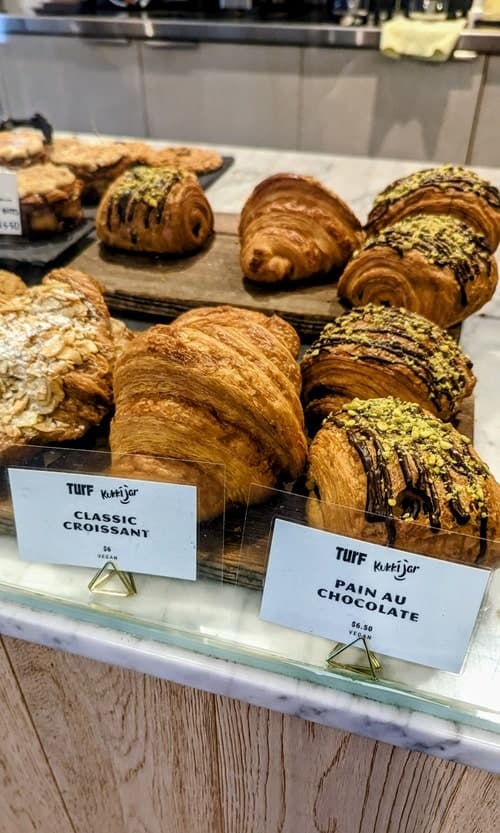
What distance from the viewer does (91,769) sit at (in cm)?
104

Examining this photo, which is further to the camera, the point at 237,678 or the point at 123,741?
the point at 123,741

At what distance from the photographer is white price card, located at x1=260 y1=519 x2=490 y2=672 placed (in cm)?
70

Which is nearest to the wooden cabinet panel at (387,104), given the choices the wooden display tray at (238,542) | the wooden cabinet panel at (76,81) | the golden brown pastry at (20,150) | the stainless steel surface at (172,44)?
the stainless steel surface at (172,44)

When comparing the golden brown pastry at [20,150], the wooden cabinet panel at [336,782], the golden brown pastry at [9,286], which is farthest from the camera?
the golden brown pastry at [20,150]

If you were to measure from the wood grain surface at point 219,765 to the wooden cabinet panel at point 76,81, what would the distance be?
338cm

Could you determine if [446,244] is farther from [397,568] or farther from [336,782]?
[336,782]

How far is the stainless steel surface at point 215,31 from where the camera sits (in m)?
3.17

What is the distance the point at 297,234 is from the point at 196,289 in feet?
0.84

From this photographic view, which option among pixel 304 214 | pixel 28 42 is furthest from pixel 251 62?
pixel 304 214

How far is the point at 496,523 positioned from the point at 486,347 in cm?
72

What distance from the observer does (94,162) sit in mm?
2064

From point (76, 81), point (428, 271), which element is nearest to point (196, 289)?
point (428, 271)

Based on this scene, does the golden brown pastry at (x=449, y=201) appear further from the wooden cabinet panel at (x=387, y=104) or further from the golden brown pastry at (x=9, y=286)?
the wooden cabinet panel at (x=387, y=104)

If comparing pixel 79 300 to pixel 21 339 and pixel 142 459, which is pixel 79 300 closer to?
pixel 21 339
